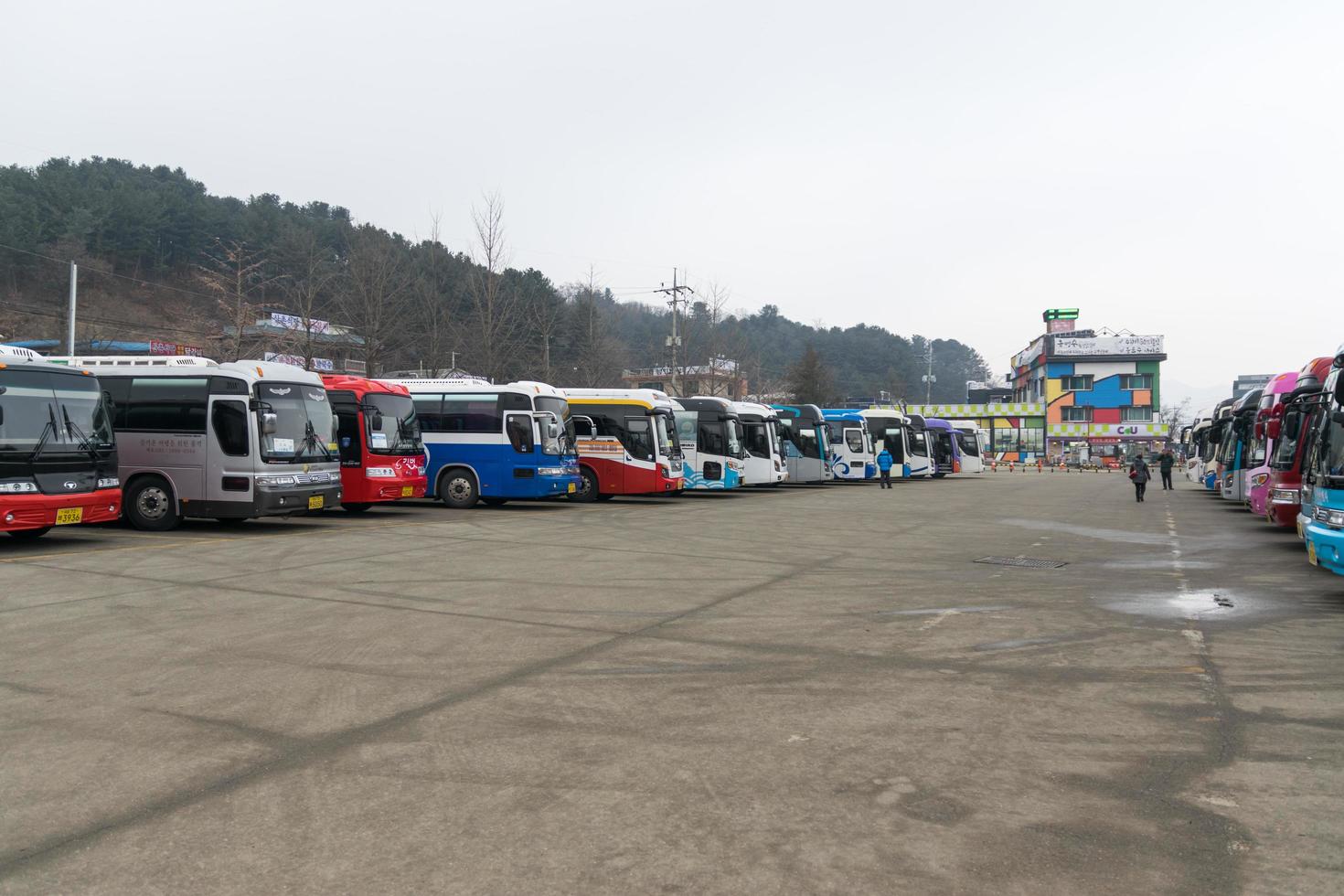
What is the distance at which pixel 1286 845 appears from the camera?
12.2 ft

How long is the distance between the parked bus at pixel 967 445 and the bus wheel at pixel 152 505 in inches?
1585

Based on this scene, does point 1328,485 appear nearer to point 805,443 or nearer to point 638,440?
point 638,440

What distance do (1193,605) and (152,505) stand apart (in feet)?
50.2

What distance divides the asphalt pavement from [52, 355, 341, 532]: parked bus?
4612mm

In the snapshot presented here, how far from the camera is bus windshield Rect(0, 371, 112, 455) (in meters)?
13.1

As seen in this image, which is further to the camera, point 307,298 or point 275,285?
point 275,285

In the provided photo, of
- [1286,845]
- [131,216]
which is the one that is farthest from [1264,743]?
[131,216]

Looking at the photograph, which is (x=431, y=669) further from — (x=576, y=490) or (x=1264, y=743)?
(x=576, y=490)

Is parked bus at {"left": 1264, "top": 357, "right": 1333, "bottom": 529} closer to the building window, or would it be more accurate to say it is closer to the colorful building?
the colorful building

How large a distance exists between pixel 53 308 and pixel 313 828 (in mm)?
71867

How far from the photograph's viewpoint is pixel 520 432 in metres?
22.2

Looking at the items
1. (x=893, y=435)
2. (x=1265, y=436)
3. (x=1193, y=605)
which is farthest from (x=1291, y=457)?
(x=893, y=435)

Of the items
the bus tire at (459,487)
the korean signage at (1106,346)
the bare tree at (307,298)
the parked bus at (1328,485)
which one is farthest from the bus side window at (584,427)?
the korean signage at (1106,346)

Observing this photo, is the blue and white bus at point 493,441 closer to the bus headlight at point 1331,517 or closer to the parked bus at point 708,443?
the parked bus at point 708,443
